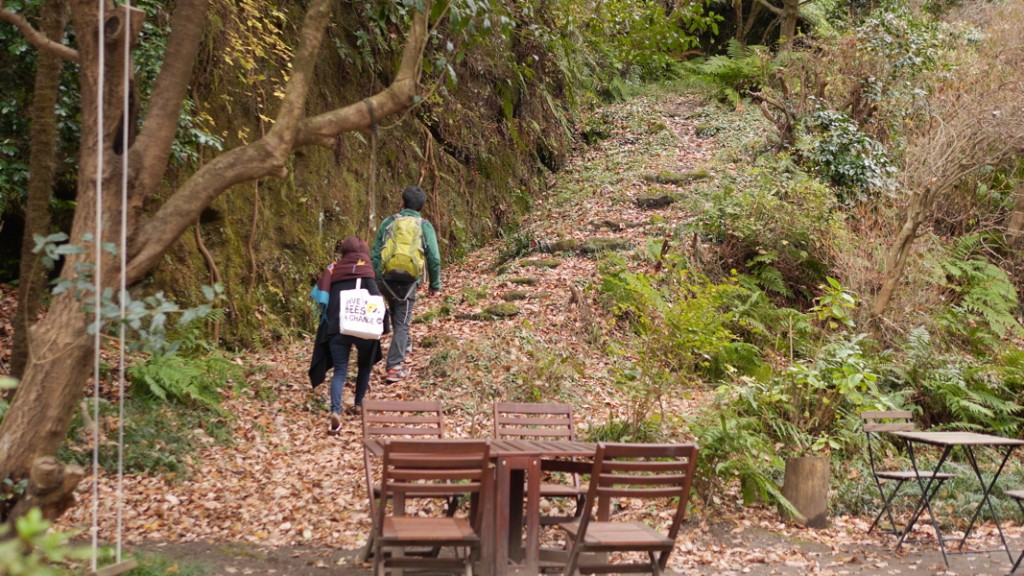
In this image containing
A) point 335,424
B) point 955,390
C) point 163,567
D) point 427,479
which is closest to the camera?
point 427,479

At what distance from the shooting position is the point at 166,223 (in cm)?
474

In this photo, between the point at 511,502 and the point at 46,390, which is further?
the point at 511,502

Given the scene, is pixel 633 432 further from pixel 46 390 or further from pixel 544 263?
pixel 544 263

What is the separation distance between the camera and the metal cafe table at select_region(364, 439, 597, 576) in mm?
5141

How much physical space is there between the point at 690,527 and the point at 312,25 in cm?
471

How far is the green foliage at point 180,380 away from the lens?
7910mm

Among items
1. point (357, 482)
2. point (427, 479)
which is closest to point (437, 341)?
point (357, 482)

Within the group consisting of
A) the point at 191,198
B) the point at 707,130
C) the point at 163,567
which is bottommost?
the point at 163,567

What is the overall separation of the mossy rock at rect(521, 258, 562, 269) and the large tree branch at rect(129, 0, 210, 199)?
8.46 metres

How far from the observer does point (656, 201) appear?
15.0 m

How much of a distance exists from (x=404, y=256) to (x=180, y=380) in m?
2.53

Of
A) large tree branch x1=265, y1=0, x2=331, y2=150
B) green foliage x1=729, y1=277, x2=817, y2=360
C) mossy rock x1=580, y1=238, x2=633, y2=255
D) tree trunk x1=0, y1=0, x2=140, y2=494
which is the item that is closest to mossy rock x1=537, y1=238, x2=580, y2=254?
mossy rock x1=580, y1=238, x2=633, y2=255

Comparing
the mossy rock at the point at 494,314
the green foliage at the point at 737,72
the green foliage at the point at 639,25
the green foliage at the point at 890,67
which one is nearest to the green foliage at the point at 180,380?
the mossy rock at the point at 494,314

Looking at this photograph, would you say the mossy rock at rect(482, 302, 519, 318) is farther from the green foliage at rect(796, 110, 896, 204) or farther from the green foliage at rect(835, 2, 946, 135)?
the green foliage at rect(835, 2, 946, 135)
